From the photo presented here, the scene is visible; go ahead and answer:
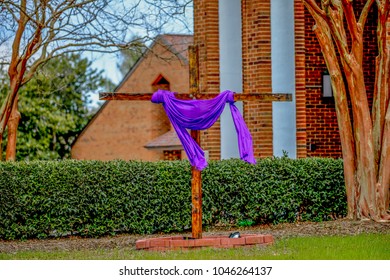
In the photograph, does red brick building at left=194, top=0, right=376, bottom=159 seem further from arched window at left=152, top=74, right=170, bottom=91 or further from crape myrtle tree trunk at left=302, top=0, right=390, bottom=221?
arched window at left=152, top=74, right=170, bottom=91

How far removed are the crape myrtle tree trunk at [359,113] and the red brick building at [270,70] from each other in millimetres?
2660

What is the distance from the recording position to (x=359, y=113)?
17859 millimetres

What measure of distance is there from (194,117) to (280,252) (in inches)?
93.2

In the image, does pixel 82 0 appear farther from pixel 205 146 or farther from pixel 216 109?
pixel 216 109

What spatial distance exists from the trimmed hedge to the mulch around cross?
0.78 ft

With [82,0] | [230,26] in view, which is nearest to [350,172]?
[230,26]

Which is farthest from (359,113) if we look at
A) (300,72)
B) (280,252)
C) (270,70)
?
(280,252)

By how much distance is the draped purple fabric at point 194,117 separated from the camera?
14359 mm

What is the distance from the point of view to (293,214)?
1855 centimetres

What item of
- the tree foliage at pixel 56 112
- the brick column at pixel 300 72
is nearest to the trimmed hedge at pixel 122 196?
the brick column at pixel 300 72

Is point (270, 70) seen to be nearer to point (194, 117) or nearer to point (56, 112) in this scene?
point (194, 117)

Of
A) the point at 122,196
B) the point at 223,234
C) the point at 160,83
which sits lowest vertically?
the point at 223,234

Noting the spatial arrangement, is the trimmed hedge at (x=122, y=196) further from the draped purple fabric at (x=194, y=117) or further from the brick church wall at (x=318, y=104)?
the draped purple fabric at (x=194, y=117)

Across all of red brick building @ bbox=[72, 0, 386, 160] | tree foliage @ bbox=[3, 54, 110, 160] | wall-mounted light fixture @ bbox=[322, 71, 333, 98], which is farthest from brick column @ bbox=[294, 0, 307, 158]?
tree foliage @ bbox=[3, 54, 110, 160]
